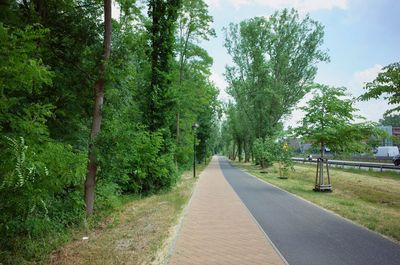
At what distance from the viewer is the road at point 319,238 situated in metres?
6.24

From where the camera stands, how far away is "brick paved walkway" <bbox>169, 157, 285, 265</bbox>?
6.11 m

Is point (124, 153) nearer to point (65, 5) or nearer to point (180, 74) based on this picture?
point (65, 5)

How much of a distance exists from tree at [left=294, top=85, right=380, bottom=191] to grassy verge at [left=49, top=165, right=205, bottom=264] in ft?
29.1

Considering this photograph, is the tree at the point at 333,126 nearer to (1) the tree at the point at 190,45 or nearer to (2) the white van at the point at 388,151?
(1) the tree at the point at 190,45

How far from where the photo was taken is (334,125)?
16359 millimetres

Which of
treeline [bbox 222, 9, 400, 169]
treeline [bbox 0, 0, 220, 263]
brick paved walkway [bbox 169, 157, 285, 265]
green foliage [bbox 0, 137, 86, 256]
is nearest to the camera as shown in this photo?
green foliage [bbox 0, 137, 86, 256]

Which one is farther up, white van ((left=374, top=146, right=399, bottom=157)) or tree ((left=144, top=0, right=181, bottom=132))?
tree ((left=144, top=0, right=181, bottom=132))

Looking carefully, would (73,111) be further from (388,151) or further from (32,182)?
(388,151)

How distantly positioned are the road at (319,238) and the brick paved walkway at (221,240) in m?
0.36

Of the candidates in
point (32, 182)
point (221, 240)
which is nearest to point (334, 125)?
point (221, 240)

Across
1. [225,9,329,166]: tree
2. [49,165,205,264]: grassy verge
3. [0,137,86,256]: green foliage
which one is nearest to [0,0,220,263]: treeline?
[0,137,86,256]: green foliage

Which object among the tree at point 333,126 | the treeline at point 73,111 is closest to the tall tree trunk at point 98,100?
the treeline at point 73,111

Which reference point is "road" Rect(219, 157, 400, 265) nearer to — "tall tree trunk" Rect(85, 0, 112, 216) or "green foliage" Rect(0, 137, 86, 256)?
"green foliage" Rect(0, 137, 86, 256)

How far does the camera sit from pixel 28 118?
19.8 feet
